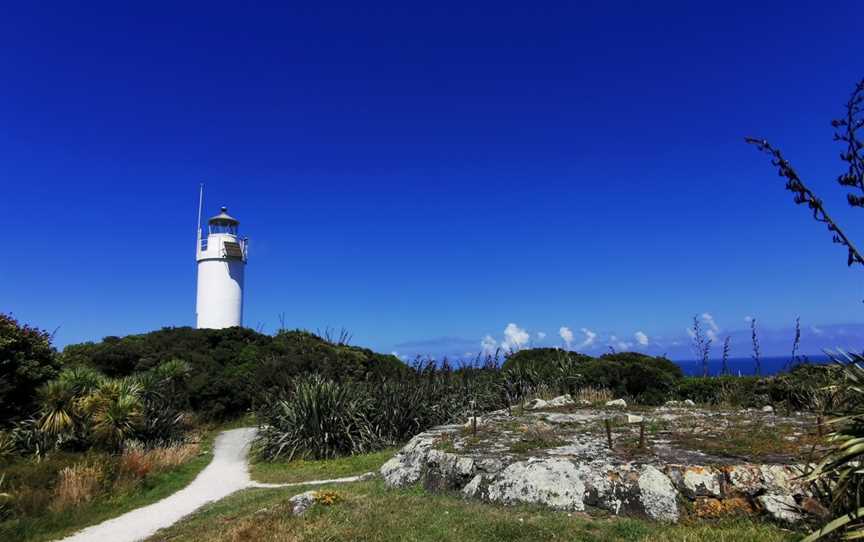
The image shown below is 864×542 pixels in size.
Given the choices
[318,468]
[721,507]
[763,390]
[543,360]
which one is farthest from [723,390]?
[318,468]

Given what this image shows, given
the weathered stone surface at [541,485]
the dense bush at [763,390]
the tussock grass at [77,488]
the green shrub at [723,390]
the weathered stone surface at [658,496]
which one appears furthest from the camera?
the green shrub at [723,390]

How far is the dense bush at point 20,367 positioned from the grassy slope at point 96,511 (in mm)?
4655

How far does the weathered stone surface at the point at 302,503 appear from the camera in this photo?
22.1 feet

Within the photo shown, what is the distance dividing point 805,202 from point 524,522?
13.0 feet

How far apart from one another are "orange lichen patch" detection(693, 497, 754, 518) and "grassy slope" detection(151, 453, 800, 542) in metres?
0.15

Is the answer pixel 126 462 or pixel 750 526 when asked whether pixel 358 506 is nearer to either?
A: pixel 750 526

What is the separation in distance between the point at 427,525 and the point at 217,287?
99.6 feet

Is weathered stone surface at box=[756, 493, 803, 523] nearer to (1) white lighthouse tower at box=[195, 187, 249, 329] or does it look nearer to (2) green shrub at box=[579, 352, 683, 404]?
(2) green shrub at box=[579, 352, 683, 404]

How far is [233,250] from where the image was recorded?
111 feet

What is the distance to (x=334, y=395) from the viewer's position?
46.7 feet

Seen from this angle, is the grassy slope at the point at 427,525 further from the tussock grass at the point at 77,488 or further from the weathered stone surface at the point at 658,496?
the tussock grass at the point at 77,488

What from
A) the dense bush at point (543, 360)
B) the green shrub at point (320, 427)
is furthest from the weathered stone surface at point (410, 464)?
the dense bush at point (543, 360)

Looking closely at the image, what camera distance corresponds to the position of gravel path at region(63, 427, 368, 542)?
8555 millimetres

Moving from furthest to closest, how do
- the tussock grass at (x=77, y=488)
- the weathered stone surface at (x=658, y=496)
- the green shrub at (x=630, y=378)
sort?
the green shrub at (x=630, y=378) → the tussock grass at (x=77, y=488) → the weathered stone surface at (x=658, y=496)
